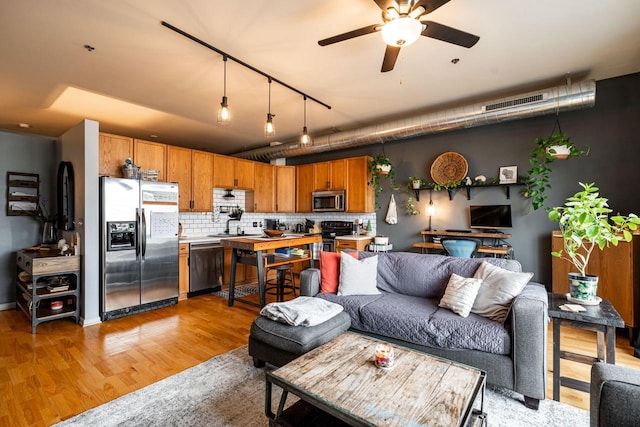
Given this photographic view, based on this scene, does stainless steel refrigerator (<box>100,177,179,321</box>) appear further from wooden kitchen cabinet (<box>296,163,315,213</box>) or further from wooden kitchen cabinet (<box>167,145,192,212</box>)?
wooden kitchen cabinet (<box>296,163,315,213</box>)

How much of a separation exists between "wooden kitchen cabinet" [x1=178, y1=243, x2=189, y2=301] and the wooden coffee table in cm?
348

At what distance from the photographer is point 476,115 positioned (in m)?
3.83

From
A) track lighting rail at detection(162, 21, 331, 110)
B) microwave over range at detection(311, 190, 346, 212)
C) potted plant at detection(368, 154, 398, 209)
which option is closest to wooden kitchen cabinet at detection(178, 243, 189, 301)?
microwave over range at detection(311, 190, 346, 212)

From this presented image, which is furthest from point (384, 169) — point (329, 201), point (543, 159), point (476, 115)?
point (543, 159)

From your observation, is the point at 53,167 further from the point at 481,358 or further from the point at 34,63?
the point at 481,358

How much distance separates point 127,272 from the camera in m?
3.91

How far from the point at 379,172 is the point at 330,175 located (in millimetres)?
1175

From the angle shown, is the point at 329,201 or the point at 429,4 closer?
the point at 429,4

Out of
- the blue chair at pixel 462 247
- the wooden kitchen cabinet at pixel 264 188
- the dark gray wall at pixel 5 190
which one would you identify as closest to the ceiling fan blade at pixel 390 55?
the blue chair at pixel 462 247

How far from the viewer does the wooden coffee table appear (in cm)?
129

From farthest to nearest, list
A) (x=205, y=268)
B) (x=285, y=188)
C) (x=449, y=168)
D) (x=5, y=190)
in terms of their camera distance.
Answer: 1. (x=285, y=188)
2. (x=205, y=268)
3. (x=449, y=168)
4. (x=5, y=190)

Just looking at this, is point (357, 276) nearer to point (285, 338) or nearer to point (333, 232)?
point (285, 338)

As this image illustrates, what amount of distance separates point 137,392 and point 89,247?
228cm

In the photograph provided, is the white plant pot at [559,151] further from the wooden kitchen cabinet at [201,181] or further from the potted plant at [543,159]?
the wooden kitchen cabinet at [201,181]
